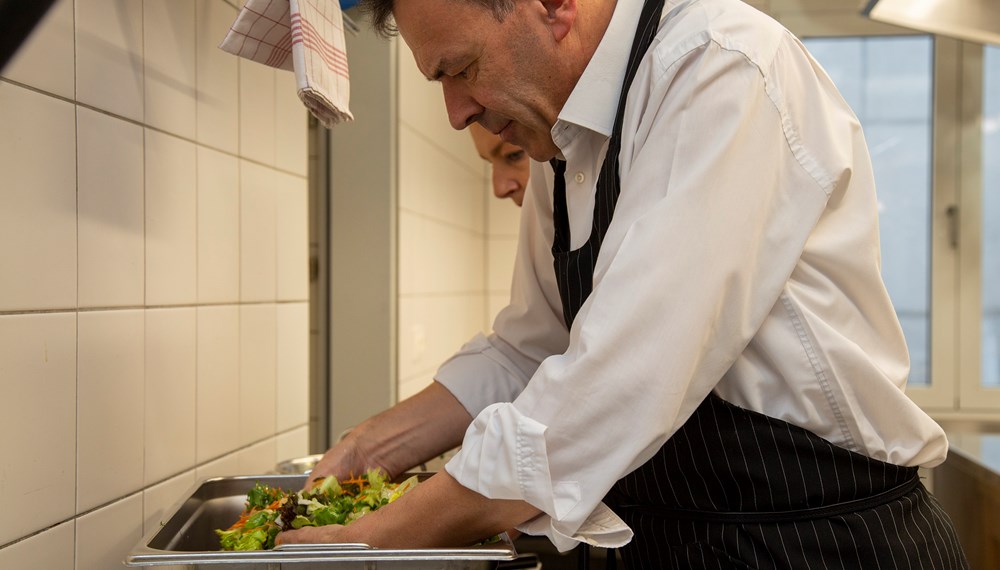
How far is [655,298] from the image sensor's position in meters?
0.86

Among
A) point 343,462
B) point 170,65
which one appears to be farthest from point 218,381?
point 170,65

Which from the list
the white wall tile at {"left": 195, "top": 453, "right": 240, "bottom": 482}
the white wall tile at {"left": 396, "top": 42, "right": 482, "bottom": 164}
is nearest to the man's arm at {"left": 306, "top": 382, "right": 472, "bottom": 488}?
the white wall tile at {"left": 195, "top": 453, "right": 240, "bottom": 482}

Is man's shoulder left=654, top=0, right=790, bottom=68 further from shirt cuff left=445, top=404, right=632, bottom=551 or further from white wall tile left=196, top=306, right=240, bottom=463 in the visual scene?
white wall tile left=196, top=306, right=240, bottom=463

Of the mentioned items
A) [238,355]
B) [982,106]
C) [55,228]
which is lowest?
[238,355]

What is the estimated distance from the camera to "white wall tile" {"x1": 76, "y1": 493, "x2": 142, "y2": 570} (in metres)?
1.03

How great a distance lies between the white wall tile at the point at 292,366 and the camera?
1.59m

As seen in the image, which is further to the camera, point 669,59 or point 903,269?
point 903,269

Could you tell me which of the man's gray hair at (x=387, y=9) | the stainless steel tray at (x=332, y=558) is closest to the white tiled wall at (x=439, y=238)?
the man's gray hair at (x=387, y=9)

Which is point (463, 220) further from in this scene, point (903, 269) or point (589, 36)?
point (589, 36)

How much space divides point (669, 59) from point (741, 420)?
39 cm

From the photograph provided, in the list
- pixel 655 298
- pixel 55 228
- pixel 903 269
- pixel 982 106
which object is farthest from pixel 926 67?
pixel 55 228

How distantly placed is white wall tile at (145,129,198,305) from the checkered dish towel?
157mm

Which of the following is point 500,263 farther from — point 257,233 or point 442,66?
point 442,66

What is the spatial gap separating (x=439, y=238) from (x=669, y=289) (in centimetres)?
213
